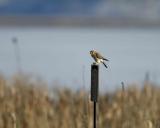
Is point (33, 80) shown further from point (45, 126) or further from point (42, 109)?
point (45, 126)

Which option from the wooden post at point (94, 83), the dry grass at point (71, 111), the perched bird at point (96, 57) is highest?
the perched bird at point (96, 57)

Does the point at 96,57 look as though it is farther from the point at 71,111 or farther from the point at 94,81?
the point at 71,111

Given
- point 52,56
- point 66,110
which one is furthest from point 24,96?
point 52,56

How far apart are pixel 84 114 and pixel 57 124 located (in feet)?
4.59

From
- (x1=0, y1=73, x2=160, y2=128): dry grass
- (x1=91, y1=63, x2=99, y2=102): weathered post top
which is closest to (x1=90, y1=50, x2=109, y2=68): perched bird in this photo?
(x1=91, y1=63, x2=99, y2=102): weathered post top

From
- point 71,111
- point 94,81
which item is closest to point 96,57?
point 94,81

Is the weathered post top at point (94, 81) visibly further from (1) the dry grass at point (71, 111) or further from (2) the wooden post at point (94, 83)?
(1) the dry grass at point (71, 111)

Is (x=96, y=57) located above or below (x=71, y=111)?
above

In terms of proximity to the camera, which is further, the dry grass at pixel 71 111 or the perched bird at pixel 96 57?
the dry grass at pixel 71 111

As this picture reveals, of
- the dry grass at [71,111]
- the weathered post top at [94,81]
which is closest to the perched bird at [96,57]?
the weathered post top at [94,81]

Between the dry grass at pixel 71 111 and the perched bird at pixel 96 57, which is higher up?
the perched bird at pixel 96 57

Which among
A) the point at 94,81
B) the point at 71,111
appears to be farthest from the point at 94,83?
the point at 71,111

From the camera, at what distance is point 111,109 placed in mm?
4840

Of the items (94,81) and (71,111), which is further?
(71,111)
